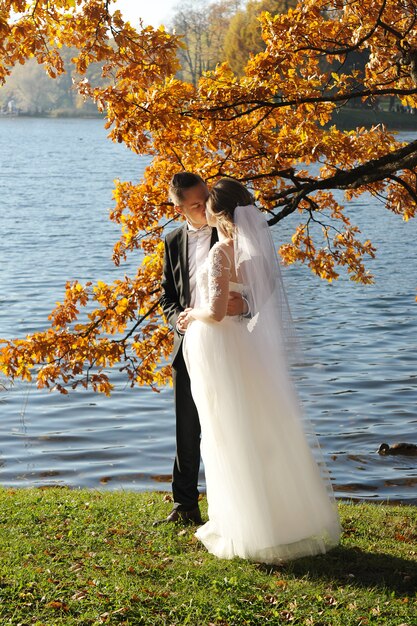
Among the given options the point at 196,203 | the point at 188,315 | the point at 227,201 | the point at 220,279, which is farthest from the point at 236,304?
the point at 196,203

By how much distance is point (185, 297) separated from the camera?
728 cm

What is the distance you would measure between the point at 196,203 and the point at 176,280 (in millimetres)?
711

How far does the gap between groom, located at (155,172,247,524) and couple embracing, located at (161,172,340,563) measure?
0.32 metres

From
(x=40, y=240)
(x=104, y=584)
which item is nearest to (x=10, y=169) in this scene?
(x=40, y=240)

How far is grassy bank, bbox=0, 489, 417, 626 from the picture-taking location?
565 centimetres

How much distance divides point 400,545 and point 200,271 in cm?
263

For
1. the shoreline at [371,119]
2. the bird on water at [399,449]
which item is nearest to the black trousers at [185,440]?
the bird on water at [399,449]

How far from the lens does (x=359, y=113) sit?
273 ft

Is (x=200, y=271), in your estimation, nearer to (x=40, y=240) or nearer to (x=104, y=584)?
(x=104, y=584)

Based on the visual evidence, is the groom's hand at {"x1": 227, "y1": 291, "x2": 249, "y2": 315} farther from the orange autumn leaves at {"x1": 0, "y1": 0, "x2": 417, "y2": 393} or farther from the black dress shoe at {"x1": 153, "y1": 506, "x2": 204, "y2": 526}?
the orange autumn leaves at {"x1": 0, "y1": 0, "x2": 417, "y2": 393}

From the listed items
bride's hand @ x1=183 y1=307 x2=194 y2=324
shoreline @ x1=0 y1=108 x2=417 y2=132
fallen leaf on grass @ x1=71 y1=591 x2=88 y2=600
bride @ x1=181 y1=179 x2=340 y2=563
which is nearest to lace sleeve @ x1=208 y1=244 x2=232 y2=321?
bride @ x1=181 y1=179 x2=340 y2=563

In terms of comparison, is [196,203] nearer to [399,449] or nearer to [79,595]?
[79,595]

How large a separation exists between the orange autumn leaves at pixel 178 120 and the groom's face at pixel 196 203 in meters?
1.80

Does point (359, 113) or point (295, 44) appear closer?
point (295, 44)
